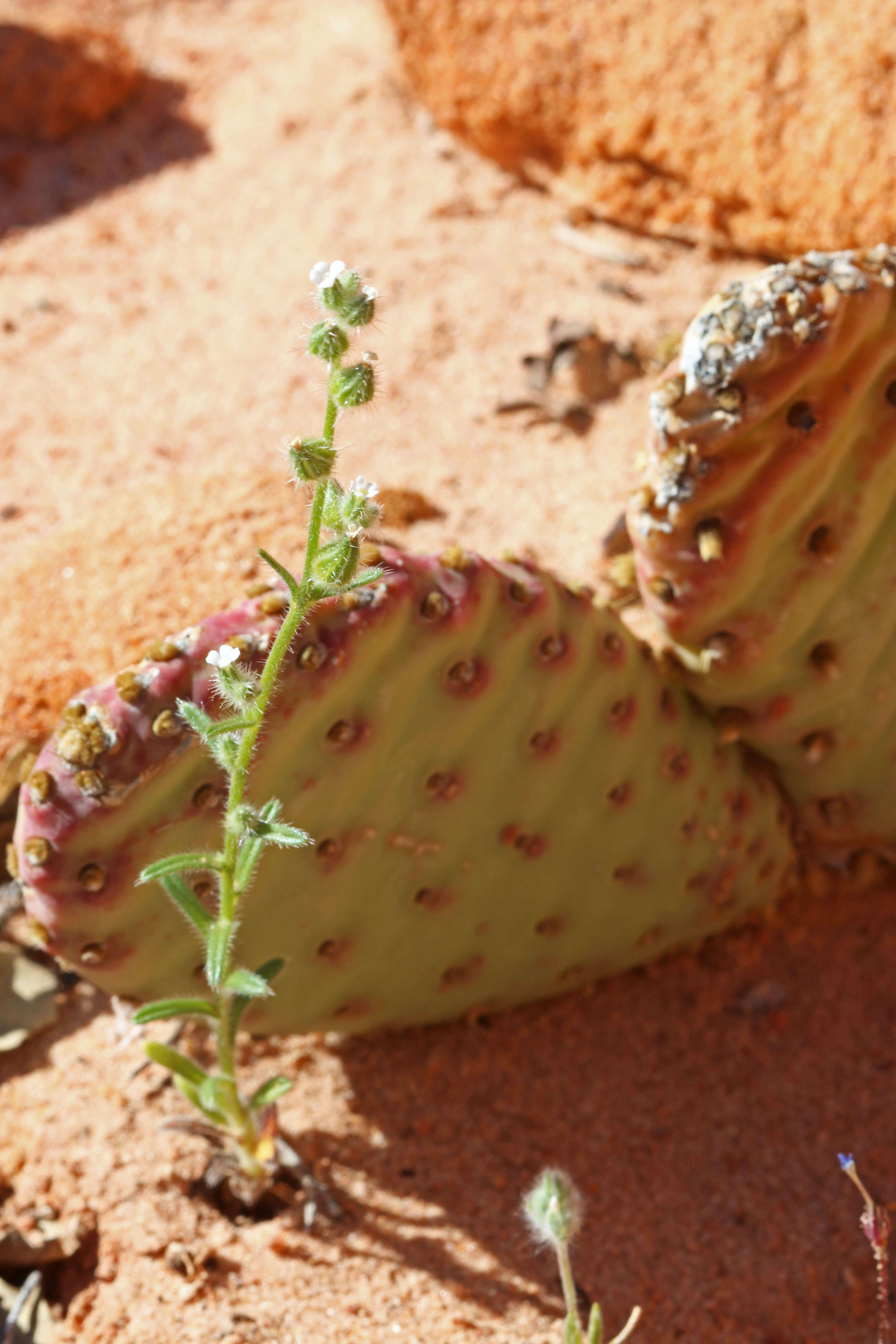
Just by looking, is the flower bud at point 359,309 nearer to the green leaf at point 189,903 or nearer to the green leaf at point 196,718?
the green leaf at point 196,718

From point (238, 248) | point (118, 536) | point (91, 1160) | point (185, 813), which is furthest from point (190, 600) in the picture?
point (238, 248)

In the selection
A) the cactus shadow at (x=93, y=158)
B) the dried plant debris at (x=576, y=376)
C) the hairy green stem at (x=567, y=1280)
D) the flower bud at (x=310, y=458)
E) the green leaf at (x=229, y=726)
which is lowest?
the hairy green stem at (x=567, y=1280)

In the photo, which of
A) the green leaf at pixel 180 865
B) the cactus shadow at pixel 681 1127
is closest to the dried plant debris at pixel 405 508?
the cactus shadow at pixel 681 1127

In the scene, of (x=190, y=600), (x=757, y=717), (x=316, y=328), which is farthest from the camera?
(x=190, y=600)

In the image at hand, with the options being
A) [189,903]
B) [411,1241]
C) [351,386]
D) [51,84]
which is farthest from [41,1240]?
[51,84]

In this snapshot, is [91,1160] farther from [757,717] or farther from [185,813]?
[757,717]
